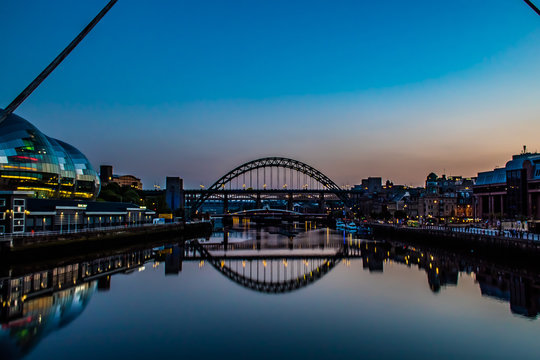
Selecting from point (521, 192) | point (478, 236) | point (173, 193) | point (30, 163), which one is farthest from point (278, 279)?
point (173, 193)

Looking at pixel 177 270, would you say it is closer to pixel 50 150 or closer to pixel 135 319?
pixel 135 319

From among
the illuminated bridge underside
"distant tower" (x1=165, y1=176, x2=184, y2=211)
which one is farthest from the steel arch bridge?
the illuminated bridge underside

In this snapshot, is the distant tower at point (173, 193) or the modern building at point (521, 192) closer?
the modern building at point (521, 192)

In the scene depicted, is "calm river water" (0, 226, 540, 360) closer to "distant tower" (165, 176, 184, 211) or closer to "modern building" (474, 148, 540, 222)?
"modern building" (474, 148, 540, 222)

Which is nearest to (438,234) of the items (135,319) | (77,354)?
(135,319)

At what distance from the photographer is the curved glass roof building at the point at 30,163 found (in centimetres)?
4675

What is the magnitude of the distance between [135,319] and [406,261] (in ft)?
93.5

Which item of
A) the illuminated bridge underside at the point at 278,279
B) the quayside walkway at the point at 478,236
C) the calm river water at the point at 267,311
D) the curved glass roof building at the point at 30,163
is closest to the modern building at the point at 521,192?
the quayside walkway at the point at 478,236

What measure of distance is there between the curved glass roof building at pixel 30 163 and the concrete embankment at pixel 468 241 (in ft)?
151

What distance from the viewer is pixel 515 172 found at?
63562mm

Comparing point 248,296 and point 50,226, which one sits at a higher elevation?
point 50,226

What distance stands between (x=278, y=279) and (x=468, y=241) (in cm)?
2196

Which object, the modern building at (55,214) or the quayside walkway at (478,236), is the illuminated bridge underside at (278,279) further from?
the modern building at (55,214)

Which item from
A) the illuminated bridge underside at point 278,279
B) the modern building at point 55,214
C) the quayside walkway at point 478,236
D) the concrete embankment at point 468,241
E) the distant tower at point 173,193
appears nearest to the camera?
the illuminated bridge underside at point 278,279
